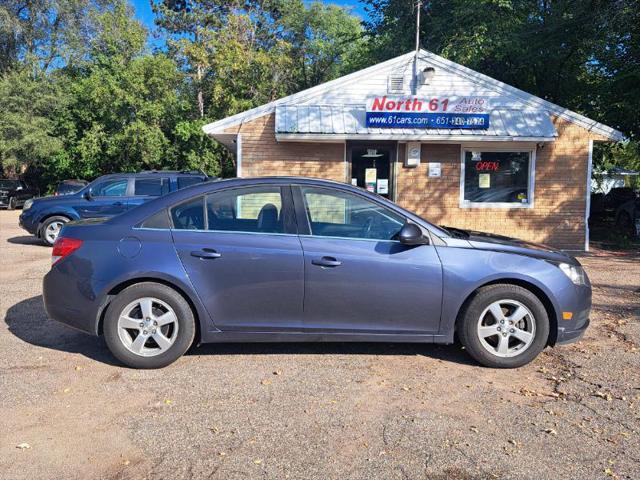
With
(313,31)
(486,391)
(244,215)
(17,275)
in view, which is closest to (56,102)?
(313,31)

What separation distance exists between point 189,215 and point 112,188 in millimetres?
8372

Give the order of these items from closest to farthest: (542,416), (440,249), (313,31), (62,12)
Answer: (542,416), (440,249), (62,12), (313,31)

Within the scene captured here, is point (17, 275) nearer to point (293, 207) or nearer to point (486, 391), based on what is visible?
point (293, 207)

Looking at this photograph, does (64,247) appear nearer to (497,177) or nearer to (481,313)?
(481,313)

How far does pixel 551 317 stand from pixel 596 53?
14.4m

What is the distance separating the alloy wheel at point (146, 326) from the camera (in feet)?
15.3

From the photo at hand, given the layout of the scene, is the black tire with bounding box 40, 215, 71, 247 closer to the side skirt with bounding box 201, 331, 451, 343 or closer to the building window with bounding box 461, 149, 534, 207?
the building window with bounding box 461, 149, 534, 207

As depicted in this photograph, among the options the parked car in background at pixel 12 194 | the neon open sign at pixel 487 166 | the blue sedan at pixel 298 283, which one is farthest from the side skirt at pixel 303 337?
the parked car in background at pixel 12 194

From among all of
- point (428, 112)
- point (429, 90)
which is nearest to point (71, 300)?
point (428, 112)

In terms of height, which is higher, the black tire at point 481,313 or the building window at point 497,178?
the building window at point 497,178

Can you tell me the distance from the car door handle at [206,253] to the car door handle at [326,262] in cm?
82

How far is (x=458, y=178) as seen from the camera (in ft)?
41.6

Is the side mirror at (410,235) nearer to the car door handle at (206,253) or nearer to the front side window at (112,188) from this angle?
the car door handle at (206,253)

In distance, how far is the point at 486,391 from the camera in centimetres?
433
